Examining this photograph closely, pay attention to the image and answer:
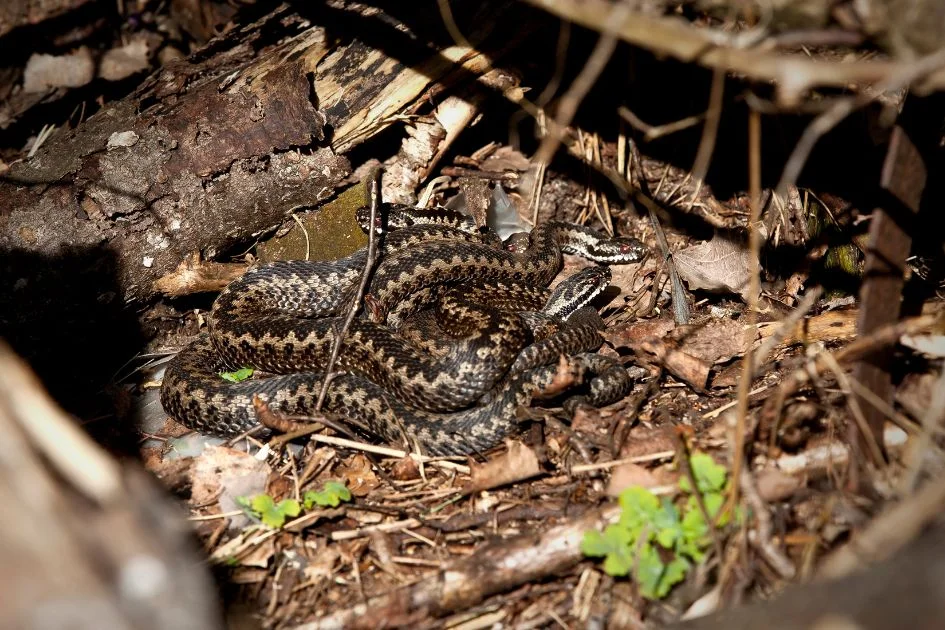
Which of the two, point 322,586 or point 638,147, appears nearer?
point 322,586

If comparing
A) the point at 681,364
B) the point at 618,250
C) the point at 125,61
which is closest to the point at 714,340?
Result: the point at 681,364

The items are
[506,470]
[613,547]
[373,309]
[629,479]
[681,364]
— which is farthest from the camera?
[373,309]

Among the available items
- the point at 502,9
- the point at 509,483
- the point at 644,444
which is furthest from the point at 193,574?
the point at 502,9

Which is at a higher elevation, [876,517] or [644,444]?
[876,517]

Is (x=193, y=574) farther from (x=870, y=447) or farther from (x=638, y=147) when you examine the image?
(x=638, y=147)

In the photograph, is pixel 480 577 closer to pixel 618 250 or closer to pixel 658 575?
pixel 658 575
